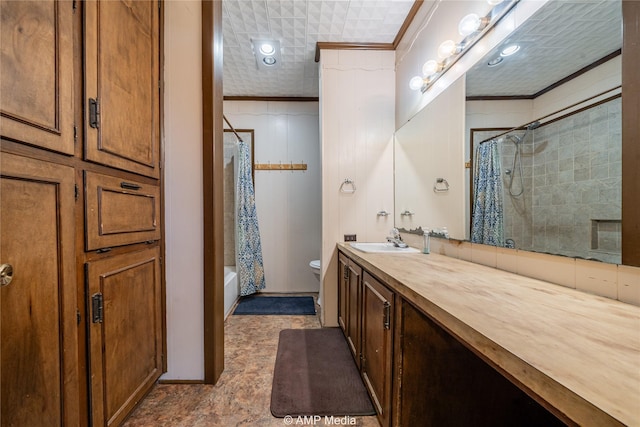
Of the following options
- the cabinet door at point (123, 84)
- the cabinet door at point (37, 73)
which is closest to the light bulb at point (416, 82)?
the cabinet door at point (123, 84)

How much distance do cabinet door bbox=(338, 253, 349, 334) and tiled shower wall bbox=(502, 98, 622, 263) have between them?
44.0 inches

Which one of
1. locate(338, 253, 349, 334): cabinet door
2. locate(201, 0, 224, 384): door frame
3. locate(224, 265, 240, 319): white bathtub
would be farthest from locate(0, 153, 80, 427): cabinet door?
locate(224, 265, 240, 319): white bathtub

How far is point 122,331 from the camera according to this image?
1.08 metres

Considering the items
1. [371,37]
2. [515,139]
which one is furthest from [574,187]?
[371,37]

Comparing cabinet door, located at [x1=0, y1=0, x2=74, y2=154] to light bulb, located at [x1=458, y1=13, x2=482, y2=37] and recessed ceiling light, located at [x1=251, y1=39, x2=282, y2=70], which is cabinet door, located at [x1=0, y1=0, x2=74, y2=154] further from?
light bulb, located at [x1=458, y1=13, x2=482, y2=37]

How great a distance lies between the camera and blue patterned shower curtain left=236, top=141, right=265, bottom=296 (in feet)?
9.31

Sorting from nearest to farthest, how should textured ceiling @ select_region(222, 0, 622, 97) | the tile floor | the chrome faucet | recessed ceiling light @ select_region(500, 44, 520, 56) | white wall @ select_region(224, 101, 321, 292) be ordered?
textured ceiling @ select_region(222, 0, 622, 97)
recessed ceiling light @ select_region(500, 44, 520, 56)
the tile floor
the chrome faucet
white wall @ select_region(224, 101, 321, 292)

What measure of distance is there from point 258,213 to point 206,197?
1784mm

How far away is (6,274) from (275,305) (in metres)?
2.30

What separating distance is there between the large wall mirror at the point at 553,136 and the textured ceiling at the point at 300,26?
3.58 feet

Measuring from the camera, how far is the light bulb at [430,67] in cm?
164

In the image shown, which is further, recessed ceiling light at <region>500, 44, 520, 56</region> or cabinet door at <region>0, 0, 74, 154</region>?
recessed ceiling light at <region>500, 44, 520, 56</region>

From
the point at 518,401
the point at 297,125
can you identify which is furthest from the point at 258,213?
the point at 518,401

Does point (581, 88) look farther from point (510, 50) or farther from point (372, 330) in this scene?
point (372, 330)
